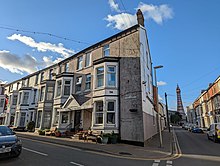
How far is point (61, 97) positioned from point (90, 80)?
15.3 feet

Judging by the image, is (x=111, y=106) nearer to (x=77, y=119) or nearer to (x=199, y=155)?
(x=77, y=119)

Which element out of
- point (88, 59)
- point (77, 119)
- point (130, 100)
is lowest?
point (77, 119)

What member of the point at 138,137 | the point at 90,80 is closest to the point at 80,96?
the point at 90,80

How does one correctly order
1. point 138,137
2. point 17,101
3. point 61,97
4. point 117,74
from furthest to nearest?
1. point 17,101
2. point 61,97
3. point 117,74
4. point 138,137

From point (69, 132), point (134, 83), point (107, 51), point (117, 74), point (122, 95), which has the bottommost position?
point (69, 132)

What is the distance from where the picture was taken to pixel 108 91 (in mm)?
16219

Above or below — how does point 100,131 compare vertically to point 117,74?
below

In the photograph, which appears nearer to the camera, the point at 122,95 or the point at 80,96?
the point at 122,95

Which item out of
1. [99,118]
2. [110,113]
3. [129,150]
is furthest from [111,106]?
[129,150]

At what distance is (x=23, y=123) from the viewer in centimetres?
2823

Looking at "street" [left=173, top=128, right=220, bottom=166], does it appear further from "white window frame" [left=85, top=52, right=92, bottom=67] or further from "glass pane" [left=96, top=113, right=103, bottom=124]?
"white window frame" [left=85, top=52, right=92, bottom=67]

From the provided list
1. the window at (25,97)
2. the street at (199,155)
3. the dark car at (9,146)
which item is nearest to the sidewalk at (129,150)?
the street at (199,155)

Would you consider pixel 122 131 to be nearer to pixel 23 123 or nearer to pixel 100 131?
pixel 100 131

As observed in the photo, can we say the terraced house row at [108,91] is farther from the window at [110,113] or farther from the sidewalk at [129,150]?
the sidewalk at [129,150]
